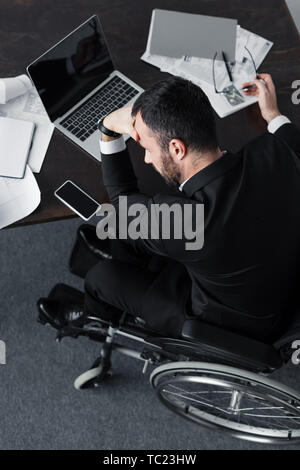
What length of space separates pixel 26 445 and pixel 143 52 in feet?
4.73

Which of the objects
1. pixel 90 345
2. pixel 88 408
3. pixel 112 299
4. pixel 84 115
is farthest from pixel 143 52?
pixel 88 408

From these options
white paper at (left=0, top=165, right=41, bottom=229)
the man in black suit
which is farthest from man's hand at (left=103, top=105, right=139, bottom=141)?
white paper at (left=0, top=165, right=41, bottom=229)

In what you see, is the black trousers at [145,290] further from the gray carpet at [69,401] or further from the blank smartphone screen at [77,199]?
the gray carpet at [69,401]

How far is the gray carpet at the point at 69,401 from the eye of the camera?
2076mm

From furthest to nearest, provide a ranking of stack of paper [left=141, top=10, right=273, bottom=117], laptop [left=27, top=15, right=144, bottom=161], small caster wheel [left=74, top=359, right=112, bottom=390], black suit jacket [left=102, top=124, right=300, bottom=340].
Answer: small caster wheel [left=74, top=359, right=112, bottom=390] → stack of paper [left=141, top=10, right=273, bottom=117] → laptop [left=27, top=15, right=144, bottom=161] → black suit jacket [left=102, top=124, right=300, bottom=340]

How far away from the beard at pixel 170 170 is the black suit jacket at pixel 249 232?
0.05 m

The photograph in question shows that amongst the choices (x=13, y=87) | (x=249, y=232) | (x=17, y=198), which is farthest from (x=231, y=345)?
(x=13, y=87)

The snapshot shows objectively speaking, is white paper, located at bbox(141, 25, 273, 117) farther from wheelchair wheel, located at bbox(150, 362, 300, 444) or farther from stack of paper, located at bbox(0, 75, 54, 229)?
wheelchair wheel, located at bbox(150, 362, 300, 444)

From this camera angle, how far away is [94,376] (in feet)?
6.66

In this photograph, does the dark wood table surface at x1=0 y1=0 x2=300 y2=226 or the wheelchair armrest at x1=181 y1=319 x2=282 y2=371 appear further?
the dark wood table surface at x1=0 y1=0 x2=300 y2=226

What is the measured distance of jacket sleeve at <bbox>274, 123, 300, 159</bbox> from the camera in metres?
1.53

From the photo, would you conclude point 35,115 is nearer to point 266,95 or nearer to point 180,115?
point 180,115

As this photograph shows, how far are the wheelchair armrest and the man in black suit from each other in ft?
0.29
